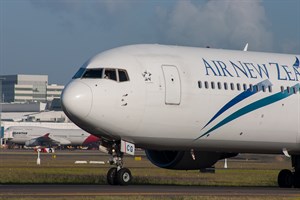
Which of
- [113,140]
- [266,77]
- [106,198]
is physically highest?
[266,77]

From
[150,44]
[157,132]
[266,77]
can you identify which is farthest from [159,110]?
[266,77]

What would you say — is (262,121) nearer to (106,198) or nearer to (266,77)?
(266,77)

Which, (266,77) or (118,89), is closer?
(118,89)

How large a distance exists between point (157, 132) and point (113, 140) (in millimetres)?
1669

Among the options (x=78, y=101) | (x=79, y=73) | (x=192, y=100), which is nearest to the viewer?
(x=78, y=101)

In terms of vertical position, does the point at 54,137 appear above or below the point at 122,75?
above

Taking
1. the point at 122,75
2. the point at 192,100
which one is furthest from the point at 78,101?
the point at 192,100

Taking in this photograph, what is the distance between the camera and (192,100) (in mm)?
33188

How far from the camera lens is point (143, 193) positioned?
29344 mm

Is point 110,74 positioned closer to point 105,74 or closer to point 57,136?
point 105,74

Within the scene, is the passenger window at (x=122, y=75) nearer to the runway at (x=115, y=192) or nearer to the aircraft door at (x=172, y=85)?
the aircraft door at (x=172, y=85)

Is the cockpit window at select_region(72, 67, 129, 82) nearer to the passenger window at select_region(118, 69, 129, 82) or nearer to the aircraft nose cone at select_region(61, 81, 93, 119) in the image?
the passenger window at select_region(118, 69, 129, 82)

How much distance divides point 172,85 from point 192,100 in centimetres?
106

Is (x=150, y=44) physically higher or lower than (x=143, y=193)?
higher
